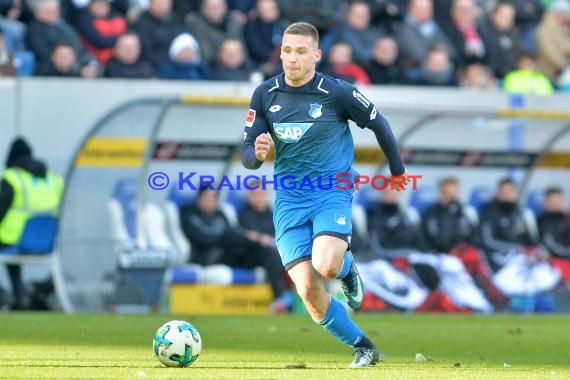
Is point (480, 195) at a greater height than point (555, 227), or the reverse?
point (480, 195)

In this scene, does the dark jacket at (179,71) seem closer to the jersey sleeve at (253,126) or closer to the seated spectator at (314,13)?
the seated spectator at (314,13)

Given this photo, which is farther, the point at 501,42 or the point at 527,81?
the point at 501,42

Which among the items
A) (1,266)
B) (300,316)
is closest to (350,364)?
(300,316)

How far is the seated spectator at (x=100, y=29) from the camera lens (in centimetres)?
1756

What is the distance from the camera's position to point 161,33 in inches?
699

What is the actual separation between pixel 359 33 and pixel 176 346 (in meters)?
11.3

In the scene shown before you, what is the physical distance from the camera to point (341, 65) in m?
18.0

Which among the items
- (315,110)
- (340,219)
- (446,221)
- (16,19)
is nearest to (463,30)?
(446,221)

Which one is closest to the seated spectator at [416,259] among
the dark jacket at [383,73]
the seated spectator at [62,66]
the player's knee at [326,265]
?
the dark jacket at [383,73]

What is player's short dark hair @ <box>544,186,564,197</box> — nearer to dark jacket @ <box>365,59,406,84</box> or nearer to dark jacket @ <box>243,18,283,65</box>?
dark jacket @ <box>365,59,406,84</box>

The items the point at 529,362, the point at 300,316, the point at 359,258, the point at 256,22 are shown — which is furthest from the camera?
the point at 256,22

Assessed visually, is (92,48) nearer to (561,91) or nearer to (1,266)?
(1,266)

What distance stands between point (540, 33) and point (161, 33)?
20.8ft

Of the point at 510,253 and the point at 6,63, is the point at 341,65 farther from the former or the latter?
the point at 6,63
